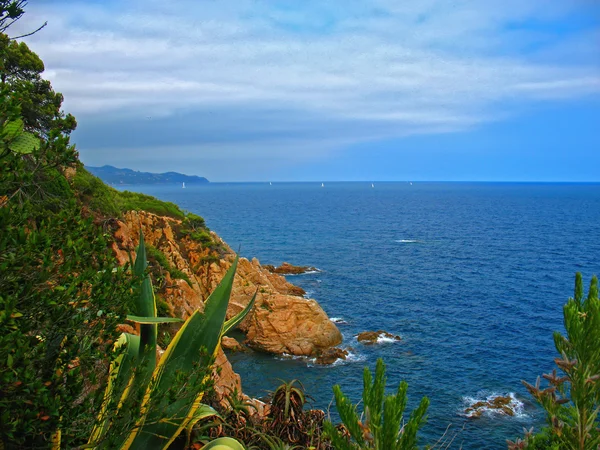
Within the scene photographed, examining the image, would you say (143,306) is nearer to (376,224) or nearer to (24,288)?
(24,288)

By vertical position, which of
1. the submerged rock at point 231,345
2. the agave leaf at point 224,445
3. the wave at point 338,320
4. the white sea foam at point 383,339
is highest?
the agave leaf at point 224,445

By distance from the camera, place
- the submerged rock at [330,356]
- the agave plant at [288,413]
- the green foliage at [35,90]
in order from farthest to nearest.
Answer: the submerged rock at [330,356] < the green foliage at [35,90] < the agave plant at [288,413]

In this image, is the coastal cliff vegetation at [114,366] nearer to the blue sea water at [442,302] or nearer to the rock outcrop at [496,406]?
the blue sea water at [442,302]

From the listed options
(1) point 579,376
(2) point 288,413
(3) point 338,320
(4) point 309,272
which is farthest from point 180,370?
(4) point 309,272

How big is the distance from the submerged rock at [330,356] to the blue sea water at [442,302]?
700 millimetres

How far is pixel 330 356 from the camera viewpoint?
1191 inches

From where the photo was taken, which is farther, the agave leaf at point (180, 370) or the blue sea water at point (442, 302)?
the blue sea water at point (442, 302)

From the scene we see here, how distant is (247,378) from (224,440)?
23.9 metres

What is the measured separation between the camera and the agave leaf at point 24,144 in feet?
14.3

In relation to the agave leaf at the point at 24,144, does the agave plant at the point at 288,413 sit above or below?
below

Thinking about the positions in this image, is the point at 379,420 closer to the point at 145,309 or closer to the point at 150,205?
the point at 145,309

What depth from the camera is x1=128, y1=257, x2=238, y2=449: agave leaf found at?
4230 mm

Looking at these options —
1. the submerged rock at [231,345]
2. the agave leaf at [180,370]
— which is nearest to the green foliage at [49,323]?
the agave leaf at [180,370]

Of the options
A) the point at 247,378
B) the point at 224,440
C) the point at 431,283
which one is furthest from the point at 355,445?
the point at 431,283
